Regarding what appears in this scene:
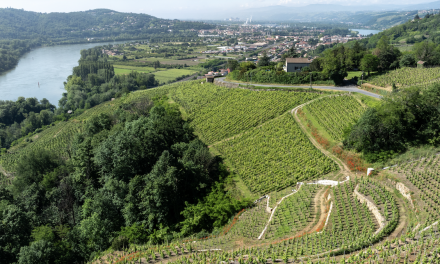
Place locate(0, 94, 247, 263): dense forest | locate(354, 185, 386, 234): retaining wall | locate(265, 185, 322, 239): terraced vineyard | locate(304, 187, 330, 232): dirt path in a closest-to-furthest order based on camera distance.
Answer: locate(354, 185, 386, 234): retaining wall → locate(304, 187, 330, 232): dirt path → locate(265, 185, 322, 239): terraced vineyard → locate(0, 94, 247, 263): dense forest

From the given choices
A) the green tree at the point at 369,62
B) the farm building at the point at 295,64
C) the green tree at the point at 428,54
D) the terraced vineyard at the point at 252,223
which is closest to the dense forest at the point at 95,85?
the farm building at the point at 295,64

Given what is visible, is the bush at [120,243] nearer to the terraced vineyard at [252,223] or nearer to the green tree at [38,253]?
the green tree at [38,253]

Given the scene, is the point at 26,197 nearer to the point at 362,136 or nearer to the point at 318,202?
the point at 318,202

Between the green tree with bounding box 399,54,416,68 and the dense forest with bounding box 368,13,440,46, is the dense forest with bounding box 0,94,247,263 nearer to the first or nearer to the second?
the green tree with bounding box 399,54,416,68

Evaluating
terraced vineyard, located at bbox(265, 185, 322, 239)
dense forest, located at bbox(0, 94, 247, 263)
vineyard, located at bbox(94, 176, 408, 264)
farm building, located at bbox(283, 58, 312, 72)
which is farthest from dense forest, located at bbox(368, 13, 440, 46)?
vineyard, located at bbox(94, 176, 408, 264)

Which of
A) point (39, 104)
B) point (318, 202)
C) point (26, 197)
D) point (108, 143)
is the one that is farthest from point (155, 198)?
point (39, 104)

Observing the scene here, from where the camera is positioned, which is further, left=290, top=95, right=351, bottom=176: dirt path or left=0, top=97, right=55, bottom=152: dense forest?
left=0, top=97, right=55, bottom=152: dense forest
